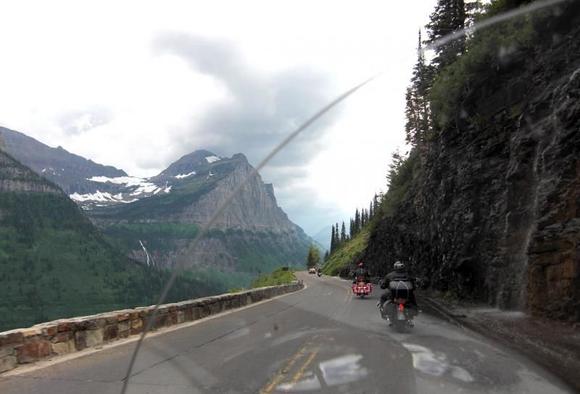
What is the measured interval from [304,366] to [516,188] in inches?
523

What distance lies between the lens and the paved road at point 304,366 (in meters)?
7.53

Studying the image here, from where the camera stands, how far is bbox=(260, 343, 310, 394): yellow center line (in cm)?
742

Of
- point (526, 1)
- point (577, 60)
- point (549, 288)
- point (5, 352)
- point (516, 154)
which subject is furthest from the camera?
point (526, 1)

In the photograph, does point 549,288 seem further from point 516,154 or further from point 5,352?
point 5,352

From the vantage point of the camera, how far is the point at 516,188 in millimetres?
19172

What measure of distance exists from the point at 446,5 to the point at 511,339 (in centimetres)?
4306

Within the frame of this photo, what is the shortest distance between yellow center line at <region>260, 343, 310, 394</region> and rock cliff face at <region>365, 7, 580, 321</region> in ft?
22.9

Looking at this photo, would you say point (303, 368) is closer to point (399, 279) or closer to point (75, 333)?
point (75, 333)

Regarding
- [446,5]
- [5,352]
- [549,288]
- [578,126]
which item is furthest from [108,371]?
[446,5]

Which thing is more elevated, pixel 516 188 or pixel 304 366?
pixel 516 188

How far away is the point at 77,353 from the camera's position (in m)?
10.5

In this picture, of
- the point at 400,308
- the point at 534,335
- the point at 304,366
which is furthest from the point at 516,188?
the point at 304,366

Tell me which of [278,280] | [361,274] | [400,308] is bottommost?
[400,308]

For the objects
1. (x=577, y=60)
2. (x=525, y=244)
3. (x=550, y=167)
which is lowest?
(x=525, y=244)
